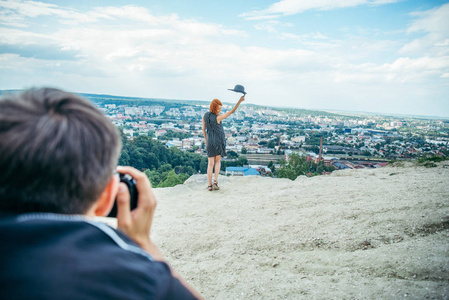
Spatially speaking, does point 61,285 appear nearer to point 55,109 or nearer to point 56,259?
point 56,259

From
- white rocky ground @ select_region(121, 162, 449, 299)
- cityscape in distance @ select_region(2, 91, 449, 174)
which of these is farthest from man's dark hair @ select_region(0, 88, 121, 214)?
cityscape in distance @ select_region(2, 91, 449, 174)

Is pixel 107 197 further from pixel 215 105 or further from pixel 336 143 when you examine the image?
pixel 336 143

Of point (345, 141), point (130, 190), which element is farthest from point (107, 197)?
point (345, 141)

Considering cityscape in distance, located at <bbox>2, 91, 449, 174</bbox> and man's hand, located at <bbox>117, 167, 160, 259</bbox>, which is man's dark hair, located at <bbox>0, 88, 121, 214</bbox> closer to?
man's hand, located at <bbox>117, 167, 160, 259</bbox>

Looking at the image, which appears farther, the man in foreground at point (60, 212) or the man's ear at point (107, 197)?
the man's ear at point (107, 197)

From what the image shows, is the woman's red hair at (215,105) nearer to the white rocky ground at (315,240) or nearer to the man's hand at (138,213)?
the white rocky ground at (315,240)

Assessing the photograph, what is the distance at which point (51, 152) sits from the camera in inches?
24.5

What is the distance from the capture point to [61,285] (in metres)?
0.54

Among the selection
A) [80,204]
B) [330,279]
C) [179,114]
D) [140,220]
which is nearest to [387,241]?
[330,279]

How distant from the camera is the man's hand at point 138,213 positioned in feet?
2.94

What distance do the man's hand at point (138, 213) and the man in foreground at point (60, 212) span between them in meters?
0.15

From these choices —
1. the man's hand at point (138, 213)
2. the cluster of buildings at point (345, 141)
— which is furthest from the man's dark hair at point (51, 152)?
the cluster of buildings at point (345, 141)

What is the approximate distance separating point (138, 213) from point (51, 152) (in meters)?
0.40

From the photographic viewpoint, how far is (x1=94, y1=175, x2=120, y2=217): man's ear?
2.61 ft
